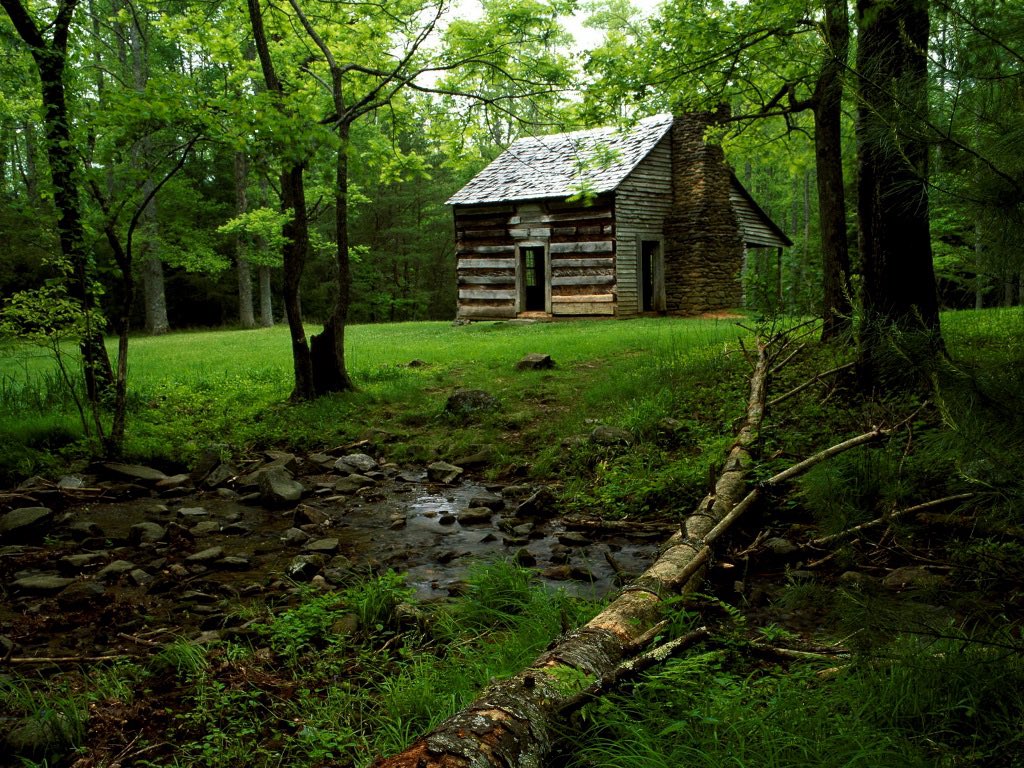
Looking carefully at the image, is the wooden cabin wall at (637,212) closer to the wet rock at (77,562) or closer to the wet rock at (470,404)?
the wet rock at (470,404)

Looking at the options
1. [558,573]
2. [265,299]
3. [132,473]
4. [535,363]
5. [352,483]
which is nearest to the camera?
[558,573]

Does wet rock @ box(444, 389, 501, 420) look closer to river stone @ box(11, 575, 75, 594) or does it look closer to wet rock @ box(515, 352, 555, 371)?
wet rock @ box(515, 352, 555, 371)

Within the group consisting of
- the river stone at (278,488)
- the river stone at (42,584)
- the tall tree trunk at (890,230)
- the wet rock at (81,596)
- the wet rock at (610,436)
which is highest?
the tall tree trunk at (890,230)

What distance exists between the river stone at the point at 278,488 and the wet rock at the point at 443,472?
52.6 inches

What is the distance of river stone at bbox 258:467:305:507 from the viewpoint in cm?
628

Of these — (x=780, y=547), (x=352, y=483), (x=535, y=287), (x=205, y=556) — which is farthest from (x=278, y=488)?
(x=535, y=287)

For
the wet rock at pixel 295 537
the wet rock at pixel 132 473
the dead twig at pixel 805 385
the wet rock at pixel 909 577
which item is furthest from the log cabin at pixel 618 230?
the wet rock at pixel 909 577

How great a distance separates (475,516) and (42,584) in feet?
10.2

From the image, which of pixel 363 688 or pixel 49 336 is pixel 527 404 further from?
pixel 363 688

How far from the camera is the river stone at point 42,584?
14.3 ft

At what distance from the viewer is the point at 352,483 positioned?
693cm

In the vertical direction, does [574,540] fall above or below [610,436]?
below

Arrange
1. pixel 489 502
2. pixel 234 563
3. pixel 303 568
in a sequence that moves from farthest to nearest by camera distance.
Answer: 1. pixel 489 502
2. pixel 234 563
3. pixel 303 568

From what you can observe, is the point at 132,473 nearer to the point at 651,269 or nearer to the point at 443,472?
the point at 443,472
